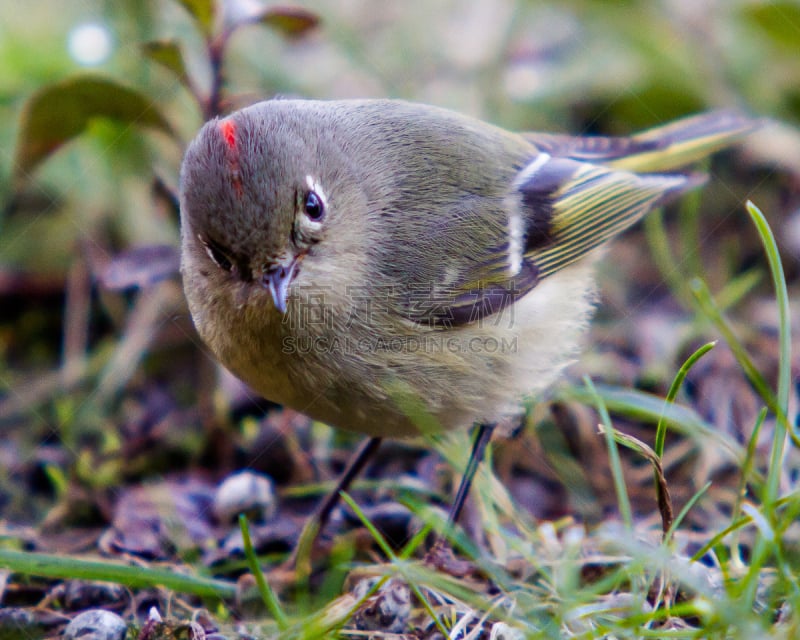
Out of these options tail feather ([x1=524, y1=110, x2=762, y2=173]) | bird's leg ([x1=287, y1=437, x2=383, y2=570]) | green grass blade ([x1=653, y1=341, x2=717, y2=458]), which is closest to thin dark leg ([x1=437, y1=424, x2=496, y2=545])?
bird's leg ([x1=287, y1=437, x2=383, y2=570])

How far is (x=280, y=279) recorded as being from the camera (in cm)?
239

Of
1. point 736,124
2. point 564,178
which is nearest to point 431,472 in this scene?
point 564,178

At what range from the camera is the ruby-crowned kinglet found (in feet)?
7.98

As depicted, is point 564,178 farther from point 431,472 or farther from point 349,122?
point 431,472

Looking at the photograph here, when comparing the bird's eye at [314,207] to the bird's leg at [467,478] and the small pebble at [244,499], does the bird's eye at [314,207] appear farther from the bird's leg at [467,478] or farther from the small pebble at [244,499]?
the small pebble at [244,499]

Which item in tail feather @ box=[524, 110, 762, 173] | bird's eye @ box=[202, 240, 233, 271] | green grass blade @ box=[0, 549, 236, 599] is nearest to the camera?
green grass blade @ box=[0, 549, 236, 599]

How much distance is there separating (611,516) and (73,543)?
6.66ft

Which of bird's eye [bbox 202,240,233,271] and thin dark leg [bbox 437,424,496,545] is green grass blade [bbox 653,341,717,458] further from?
bird's eye [bbox 202,240,233,271]

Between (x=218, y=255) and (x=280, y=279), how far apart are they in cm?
24

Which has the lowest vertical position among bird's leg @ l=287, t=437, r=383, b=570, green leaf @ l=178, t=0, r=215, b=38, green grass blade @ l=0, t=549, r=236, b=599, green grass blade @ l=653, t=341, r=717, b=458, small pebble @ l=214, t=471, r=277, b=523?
small pebble @ l=214, t=471, r=277, b=523

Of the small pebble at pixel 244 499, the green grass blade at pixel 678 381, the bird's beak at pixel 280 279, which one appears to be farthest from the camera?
the small pebble at pixel 244 499

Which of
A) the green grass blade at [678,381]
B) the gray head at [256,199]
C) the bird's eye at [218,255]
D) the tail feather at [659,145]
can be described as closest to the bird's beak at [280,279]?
the gray head at [256,199]

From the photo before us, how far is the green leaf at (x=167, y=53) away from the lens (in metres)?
2.99

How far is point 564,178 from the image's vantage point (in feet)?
11.3
